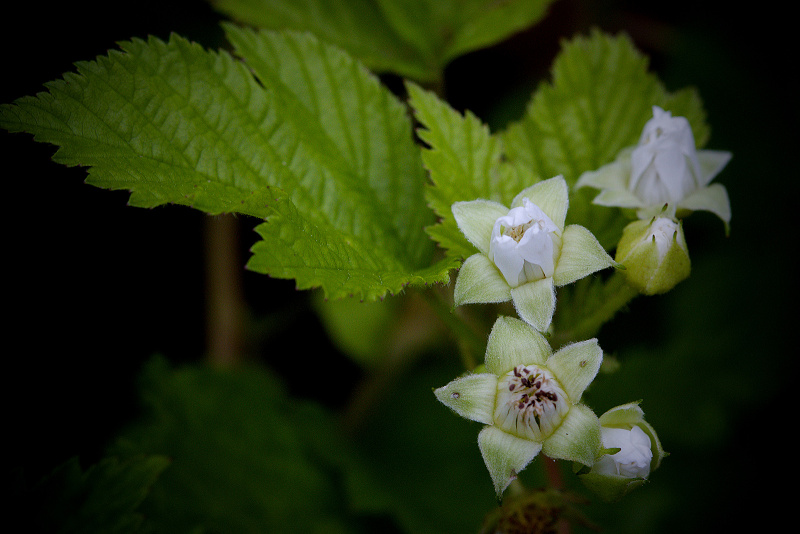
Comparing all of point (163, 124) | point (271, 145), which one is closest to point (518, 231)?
point (271, 145)

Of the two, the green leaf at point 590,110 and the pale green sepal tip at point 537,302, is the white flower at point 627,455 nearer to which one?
the pale green sepal tip at point 537,302

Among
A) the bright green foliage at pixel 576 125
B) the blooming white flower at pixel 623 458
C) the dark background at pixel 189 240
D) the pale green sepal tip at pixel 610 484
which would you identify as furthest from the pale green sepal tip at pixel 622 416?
the dark background at pixel 189 240

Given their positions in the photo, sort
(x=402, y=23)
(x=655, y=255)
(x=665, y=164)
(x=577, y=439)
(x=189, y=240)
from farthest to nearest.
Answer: (x=189, y=240) → (x=402, y=23) → (x=665, y=164) → (x=655, y=255) → (x=577, y=439)

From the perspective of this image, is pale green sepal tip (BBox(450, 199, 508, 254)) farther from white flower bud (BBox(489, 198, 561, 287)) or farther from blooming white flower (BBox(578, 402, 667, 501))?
blooming white flower (BBox(578, 402, 667, 501))

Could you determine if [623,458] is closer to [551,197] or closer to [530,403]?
[530,403]

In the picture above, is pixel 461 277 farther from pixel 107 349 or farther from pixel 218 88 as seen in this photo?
pixel 107 349

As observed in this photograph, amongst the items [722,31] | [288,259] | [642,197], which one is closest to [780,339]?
[722,31]
